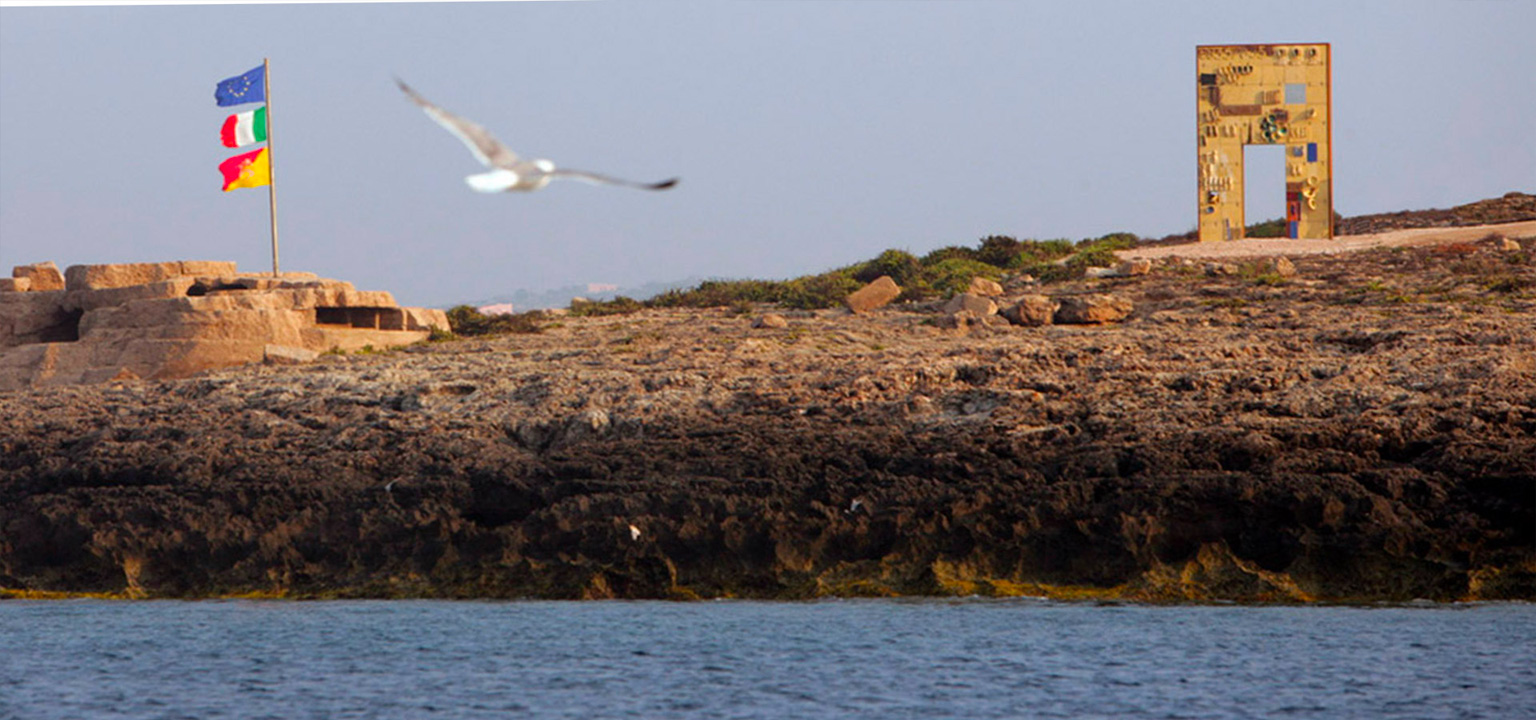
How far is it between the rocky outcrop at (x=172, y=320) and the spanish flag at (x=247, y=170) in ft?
5.36

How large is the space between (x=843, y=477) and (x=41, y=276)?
58.7 feet

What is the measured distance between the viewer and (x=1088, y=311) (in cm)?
2520

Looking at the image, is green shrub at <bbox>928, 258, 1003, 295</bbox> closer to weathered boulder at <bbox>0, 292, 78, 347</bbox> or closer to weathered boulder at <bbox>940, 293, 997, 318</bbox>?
weathered boulder at <bbox>940, 293, 997, 318</bbox>

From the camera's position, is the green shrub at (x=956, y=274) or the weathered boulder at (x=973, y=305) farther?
the green shrub at (x=956, y=274)

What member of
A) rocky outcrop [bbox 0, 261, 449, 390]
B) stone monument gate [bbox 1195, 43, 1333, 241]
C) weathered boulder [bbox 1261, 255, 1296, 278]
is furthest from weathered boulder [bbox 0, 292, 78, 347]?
stone monument gate [bbox 1195, 43, 1333, 241]

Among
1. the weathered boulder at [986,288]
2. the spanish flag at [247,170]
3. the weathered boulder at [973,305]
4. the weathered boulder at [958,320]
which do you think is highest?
the spanish flag at [247,170]

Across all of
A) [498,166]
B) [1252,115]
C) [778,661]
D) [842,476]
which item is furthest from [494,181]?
[1252,115]

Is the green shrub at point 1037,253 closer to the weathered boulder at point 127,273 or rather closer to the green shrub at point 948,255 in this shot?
the green shrub at point 948,255

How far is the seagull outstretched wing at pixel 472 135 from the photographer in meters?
8.91

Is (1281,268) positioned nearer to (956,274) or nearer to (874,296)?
(956,274)

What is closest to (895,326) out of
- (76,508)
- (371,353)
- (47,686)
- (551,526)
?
(371,353)

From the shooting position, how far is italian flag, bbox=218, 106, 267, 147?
28797mm

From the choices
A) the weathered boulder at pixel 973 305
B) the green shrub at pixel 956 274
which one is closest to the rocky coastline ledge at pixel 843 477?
the weathered boulder at pixel 973 305

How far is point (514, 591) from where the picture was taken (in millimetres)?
16297
